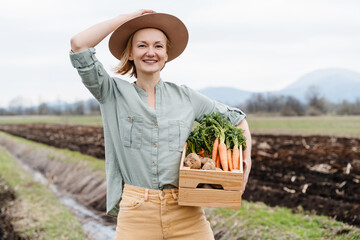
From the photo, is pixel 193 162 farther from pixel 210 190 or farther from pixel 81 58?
pixel 81 58

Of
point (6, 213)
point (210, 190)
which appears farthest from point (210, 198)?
point (6, 213)

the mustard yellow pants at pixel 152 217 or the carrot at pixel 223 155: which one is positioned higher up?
the carrot at pixel 223 155

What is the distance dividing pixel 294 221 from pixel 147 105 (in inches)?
168

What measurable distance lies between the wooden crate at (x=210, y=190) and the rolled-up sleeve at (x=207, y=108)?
1.86ft

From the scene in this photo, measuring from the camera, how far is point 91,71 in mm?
2320

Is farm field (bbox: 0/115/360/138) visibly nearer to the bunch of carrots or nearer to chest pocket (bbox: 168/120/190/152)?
the bunch of carrots

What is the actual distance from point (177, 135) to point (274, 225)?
3.49 metres

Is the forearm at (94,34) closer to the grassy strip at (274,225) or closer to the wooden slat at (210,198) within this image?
the wooden slat at (210,198)

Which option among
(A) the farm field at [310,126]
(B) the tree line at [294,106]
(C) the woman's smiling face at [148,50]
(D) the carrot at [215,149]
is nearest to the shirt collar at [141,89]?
(C) the woman's smiling face at [148,50]

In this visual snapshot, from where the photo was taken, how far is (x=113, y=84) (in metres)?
A: 2.54

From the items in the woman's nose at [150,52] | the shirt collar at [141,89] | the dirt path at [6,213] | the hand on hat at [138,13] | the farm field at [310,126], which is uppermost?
the hand on hat at [138,13]

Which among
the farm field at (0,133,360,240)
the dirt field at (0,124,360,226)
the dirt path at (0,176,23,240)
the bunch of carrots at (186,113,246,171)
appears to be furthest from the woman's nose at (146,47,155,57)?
the dirt path at (0,176,23,240)

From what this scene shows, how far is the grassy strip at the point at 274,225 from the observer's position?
502cm

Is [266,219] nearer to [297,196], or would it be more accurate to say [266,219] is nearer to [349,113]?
[297,196]
